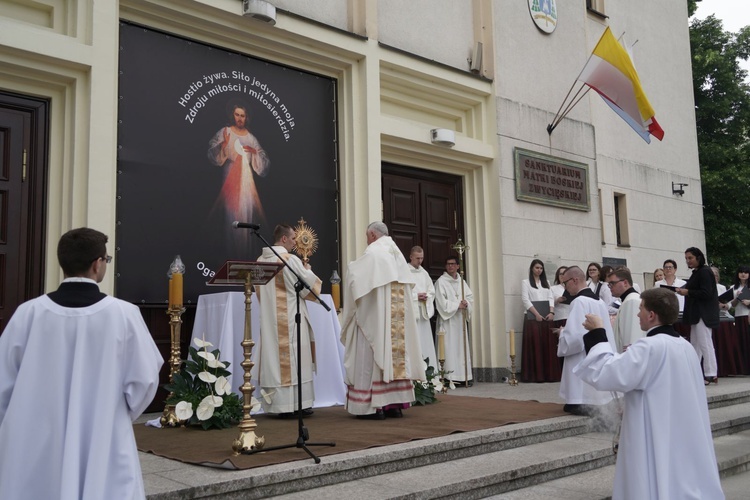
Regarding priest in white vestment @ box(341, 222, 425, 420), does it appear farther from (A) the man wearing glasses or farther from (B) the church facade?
(A) the man wearing glasses

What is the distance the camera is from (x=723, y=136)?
25.2 metres

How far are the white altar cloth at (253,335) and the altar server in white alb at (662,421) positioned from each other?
4.06 metres

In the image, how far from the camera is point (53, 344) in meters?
3.29

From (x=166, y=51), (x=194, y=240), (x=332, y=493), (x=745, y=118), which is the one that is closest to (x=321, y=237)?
(x=194, y=240)

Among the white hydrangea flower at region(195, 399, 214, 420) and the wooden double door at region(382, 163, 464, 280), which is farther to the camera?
the wooden double door at region(382, 163, 464, 280)

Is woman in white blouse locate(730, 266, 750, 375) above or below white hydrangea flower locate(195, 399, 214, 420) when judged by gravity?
above

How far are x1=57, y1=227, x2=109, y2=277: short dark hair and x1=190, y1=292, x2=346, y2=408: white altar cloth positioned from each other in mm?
3966

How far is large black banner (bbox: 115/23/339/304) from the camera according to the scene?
7773 millimetres

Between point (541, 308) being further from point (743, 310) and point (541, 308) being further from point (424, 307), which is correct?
point (743, 310)

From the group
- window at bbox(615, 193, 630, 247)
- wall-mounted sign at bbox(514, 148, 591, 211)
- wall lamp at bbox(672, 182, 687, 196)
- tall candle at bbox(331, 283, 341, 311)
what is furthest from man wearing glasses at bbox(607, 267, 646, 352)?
wall lamp at bbox(672, 182, 687, 196)

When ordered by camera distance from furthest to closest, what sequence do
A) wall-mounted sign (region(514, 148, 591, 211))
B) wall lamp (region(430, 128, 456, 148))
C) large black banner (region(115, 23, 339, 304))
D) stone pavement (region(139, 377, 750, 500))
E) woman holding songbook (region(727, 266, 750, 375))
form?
1. woman holding songbook (region(727, 266, 750, 375))
2. wall-mounted sign (region(514, 148, 591, 211))
3. wall lamp (region(430, 128, 456, 148))
4. large black banner (region(115, 23, 339, 304))
5. stone pavement (region(139, 377, 750, 500))

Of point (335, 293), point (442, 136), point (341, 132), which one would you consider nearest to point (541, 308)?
point (442, 136)

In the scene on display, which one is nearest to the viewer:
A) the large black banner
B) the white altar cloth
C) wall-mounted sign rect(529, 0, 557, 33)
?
the white altar cloth

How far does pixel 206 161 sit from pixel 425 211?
13.1 ft
